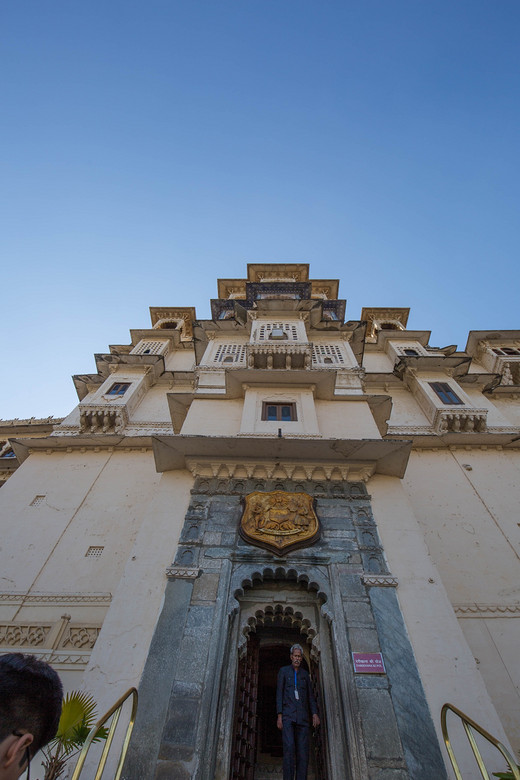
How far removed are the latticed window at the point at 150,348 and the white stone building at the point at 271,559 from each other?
407cm

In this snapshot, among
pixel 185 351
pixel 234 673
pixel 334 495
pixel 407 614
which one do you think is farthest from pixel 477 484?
pixel 185 351

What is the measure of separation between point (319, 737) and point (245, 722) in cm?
126

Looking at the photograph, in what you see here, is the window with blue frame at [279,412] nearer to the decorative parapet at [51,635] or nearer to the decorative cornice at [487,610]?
the decorative cornice at [487,610]

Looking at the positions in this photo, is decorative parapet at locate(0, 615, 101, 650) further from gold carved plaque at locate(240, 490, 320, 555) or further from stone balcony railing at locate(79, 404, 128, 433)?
stone balcony railing at locate(79, 404, 128, 433)

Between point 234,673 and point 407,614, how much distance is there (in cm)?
324

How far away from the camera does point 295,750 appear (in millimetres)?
5941

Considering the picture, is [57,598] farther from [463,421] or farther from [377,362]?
[377,362]

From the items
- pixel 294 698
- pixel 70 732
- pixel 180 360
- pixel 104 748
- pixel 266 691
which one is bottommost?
pixel 104 748

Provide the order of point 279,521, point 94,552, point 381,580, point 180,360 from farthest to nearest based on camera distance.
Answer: point 180,360 < point 94,552 < point 279,521 < point 381,580

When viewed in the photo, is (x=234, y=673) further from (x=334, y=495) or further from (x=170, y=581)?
(x=334, y=495)

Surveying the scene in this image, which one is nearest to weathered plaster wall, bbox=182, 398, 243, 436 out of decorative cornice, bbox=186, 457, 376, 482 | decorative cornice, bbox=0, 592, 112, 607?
decorative cornice, bbox=186, 457, 376, 482

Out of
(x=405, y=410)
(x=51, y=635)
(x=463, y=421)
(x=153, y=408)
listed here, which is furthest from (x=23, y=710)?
(x=405, y=410)

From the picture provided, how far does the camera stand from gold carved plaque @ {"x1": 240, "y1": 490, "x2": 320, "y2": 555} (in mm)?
8023

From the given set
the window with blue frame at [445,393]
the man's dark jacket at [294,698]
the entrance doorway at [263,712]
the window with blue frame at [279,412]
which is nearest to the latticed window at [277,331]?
the window with blue frame at [279,412]
